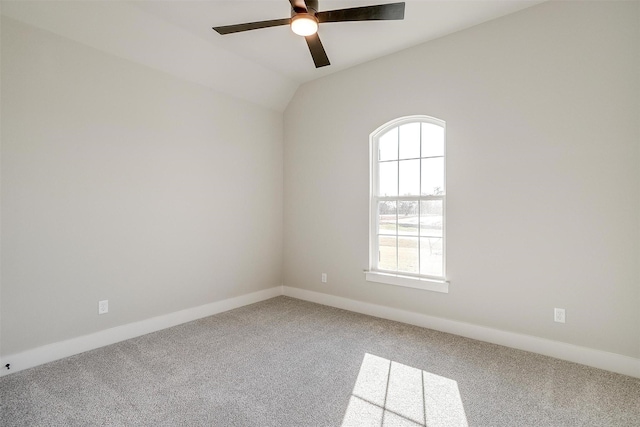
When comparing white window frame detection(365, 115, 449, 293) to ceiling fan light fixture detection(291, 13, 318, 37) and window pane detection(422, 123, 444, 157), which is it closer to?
window pane detection(422, 123, 444, 157)

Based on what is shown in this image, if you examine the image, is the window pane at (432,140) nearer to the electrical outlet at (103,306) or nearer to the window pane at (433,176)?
the window pane at (433,176)

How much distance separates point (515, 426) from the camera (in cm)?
183

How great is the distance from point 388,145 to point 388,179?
40cm

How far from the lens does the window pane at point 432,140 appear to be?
3383 mm

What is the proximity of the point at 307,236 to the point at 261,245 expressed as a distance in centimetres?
66

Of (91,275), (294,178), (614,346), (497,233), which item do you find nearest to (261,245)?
(294,178)

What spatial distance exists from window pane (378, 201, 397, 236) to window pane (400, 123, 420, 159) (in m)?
0.57

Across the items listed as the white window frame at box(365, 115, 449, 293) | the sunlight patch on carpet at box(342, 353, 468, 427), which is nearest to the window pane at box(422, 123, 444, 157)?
the white window frame at box(365, 115, 449, 293)

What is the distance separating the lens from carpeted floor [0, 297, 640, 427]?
192cm

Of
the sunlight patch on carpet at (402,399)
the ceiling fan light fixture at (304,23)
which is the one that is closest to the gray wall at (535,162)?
the sunlight patch on carpet at (402,399)

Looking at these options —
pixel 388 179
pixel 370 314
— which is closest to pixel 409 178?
pixel 388 179

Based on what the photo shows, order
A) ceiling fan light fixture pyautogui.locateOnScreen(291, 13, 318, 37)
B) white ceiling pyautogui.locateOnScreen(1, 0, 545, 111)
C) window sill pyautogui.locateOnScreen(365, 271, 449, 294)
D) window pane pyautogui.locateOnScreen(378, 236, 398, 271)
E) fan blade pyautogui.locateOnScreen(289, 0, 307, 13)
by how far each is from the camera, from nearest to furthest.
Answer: fan blade pyautogui.locateOnScreen(289, 0, 307, 13) < ceiling fan light fixture pyautogui.locateOnScreen(291, 13, 318, 37) < white ceiling pyautogui.locateOnScreen(1, 0, 545, 111) < window sill pyautogui.locateOnScreen(365, 271, 449, 294) < window pane pyautogui.locateOnScreen(378, 236, 398, 271)

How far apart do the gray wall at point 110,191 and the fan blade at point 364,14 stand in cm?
205

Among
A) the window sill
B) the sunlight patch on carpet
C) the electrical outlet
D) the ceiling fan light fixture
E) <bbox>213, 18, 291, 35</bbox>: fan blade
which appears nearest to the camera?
the sunlight patch on carpet
